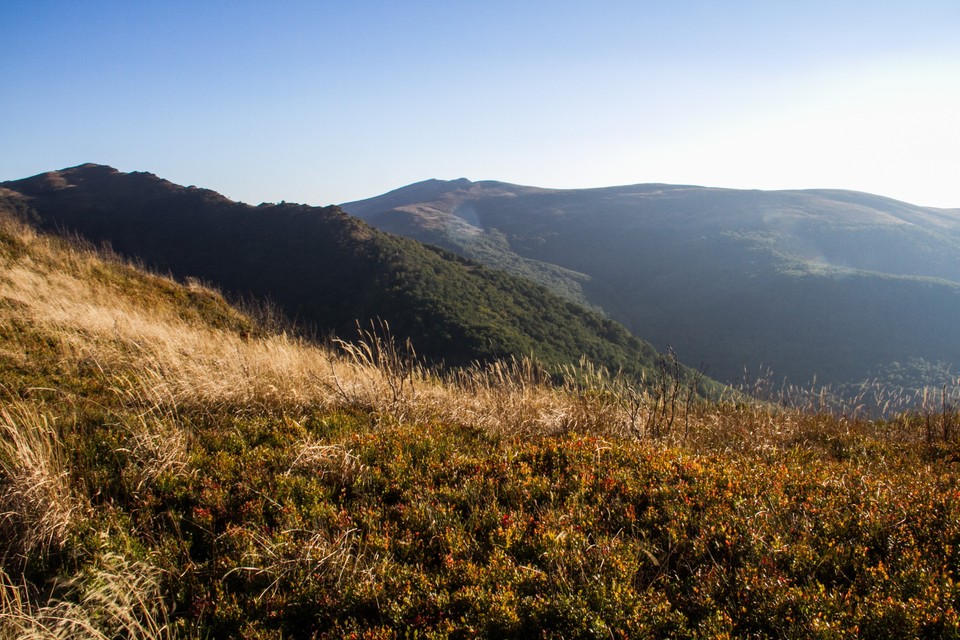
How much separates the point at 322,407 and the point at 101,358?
2872 millimetres

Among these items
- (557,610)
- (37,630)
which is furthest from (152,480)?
(557,610)

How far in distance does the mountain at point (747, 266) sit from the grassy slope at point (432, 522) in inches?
1245

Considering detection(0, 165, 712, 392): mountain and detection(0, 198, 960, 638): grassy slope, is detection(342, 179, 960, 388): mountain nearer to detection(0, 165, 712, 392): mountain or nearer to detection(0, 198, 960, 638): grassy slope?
detection(0, 165, 712, 392): mountain

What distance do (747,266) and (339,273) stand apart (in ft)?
223

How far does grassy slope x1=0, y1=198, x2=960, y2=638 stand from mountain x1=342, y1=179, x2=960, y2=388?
104ft

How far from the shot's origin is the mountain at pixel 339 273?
109 feet

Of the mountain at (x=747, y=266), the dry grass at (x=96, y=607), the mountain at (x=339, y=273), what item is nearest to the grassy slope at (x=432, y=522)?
the dry grass at (x=96, y=607)

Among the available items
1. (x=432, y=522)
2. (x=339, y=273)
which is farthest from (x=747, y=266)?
(x=432, y=522)

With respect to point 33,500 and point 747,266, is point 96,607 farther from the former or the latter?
point 747,266

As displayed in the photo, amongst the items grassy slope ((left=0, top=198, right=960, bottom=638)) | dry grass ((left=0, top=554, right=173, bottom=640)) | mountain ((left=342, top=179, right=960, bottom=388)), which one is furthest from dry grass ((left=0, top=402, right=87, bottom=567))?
mountain ((left=342, top=179, right=960, bottom=388))

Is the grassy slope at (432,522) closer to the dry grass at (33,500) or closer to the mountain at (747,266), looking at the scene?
the dry grass at (33,500)

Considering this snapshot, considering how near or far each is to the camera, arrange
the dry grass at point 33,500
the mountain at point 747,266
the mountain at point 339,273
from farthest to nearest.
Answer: the mountain at point 747,266 → the mountain at point 339,273 → the dry grass at point 33,500

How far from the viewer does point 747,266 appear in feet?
266

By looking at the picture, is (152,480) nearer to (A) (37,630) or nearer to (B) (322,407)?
(A) (37,630)
